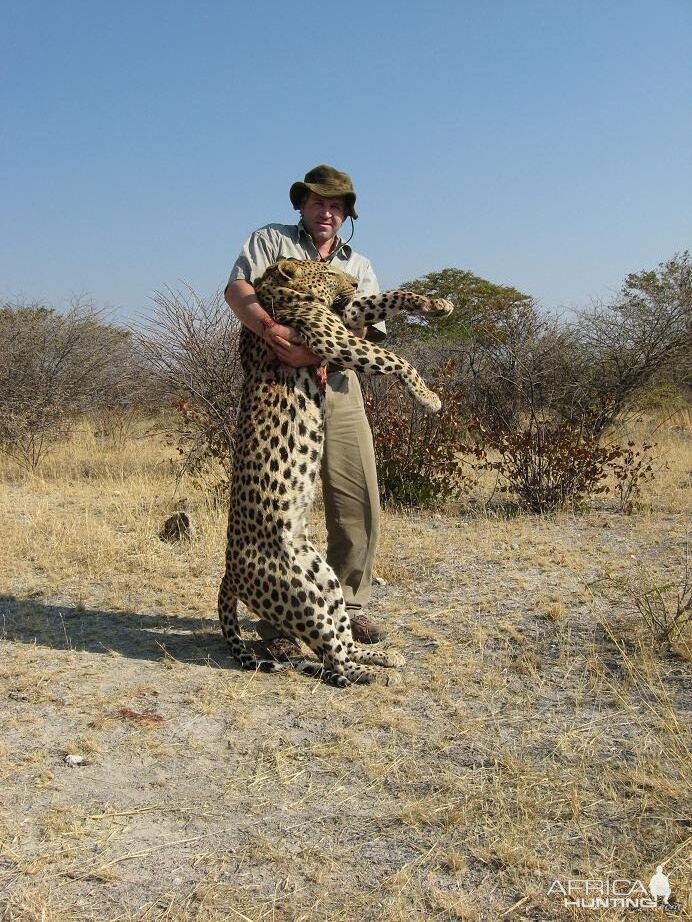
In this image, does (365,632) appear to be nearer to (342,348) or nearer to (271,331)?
(342,348)

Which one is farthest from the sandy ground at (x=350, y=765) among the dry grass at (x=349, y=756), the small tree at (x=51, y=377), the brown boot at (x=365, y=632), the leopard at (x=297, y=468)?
the small tree at (x=51, y=377)

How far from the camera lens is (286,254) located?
4590 millimetres

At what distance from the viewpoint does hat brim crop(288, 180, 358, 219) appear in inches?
175

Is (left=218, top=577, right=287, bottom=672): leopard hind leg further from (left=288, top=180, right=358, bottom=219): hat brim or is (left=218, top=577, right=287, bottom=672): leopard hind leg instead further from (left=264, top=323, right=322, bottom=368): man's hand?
(left=288, top=180, right=358, bottom=219): hat brim

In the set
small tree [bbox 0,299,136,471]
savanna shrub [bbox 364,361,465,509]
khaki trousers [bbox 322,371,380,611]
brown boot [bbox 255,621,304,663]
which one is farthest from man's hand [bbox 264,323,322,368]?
small tree [bbox 0,299,136,471]

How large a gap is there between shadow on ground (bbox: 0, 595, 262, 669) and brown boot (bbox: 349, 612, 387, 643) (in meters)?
0.54

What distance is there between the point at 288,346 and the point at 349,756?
1.86 m

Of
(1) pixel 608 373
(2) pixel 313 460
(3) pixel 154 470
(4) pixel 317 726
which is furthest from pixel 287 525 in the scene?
(1) pixel 608 373

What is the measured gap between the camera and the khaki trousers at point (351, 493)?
4.66 metres

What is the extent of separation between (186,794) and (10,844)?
0.61 metres

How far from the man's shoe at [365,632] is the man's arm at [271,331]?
1.47 metres

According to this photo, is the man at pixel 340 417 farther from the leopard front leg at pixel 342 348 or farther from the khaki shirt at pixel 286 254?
the leopard front leg at pixel 342 348

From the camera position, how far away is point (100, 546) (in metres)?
6.36

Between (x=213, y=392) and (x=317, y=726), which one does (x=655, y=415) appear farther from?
(x=317, y=726)
